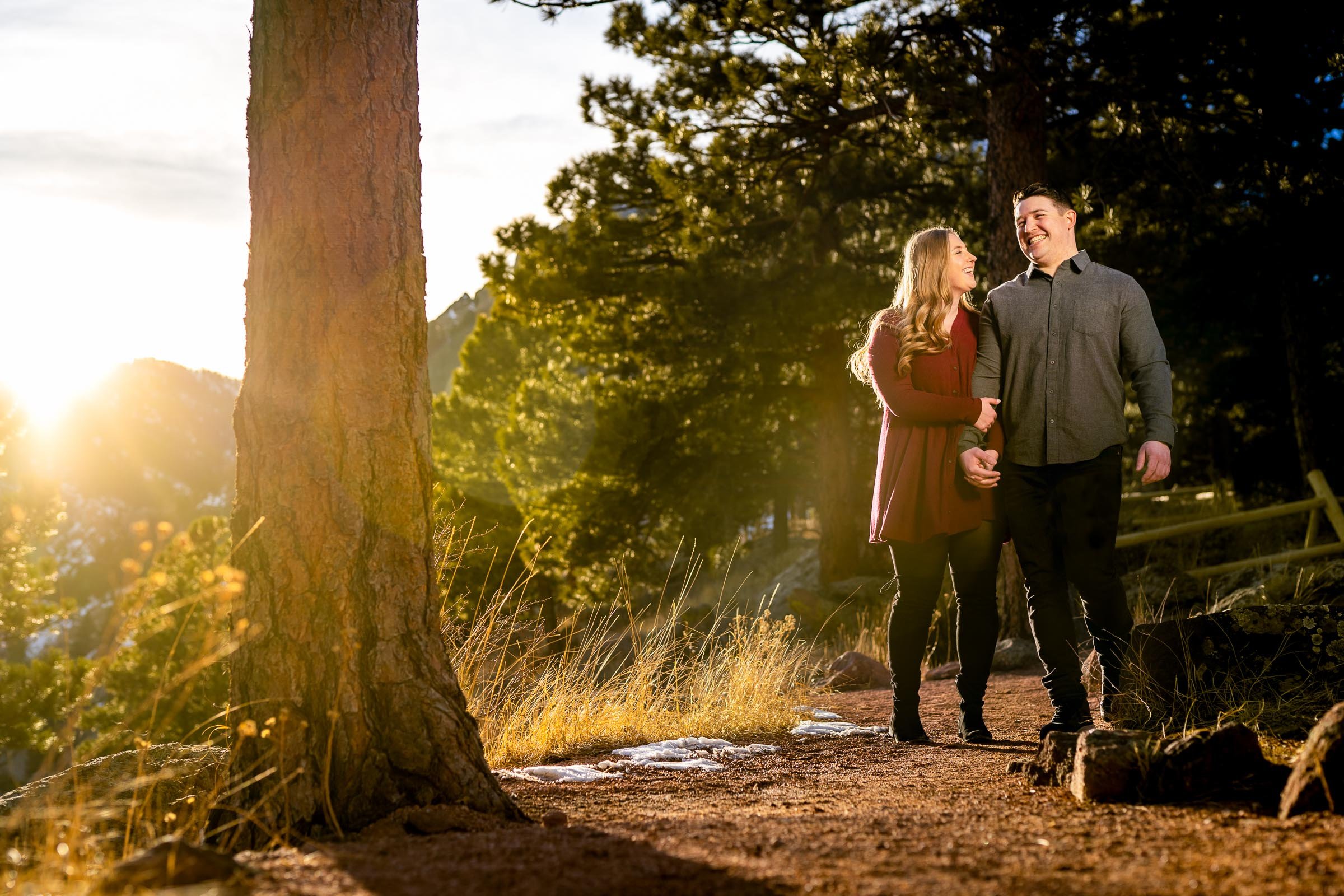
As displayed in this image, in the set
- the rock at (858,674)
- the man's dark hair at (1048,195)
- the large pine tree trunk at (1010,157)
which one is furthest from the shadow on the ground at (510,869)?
the large pine tree trunk at (1010,157)

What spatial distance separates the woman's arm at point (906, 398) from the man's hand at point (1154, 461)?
594 millimetres

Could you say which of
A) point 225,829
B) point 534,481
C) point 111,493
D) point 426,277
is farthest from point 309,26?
point 111,493

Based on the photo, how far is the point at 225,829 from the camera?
2.73 meters

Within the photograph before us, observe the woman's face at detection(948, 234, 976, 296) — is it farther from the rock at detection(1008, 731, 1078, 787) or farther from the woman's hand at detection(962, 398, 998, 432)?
the rock at detection(1008, 731, 1078, 787)

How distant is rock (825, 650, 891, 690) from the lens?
8031 millimetres

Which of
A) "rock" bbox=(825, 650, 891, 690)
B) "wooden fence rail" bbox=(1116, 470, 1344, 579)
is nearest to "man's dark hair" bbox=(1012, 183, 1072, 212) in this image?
"rock" bbox=(825, 650, 891, 690)

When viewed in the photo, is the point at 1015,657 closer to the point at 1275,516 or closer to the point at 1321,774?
the point at 1275,516

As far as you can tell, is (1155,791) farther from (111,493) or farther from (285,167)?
(111,493)

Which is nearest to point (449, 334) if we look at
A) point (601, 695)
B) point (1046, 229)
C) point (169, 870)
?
point (601, 695)

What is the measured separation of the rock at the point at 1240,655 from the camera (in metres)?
3.77

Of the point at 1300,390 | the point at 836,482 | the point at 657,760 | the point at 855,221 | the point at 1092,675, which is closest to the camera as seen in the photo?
the point at 657,760

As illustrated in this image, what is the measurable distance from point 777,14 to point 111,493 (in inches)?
5324

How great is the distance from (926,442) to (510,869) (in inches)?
102

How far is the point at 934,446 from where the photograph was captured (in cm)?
407
